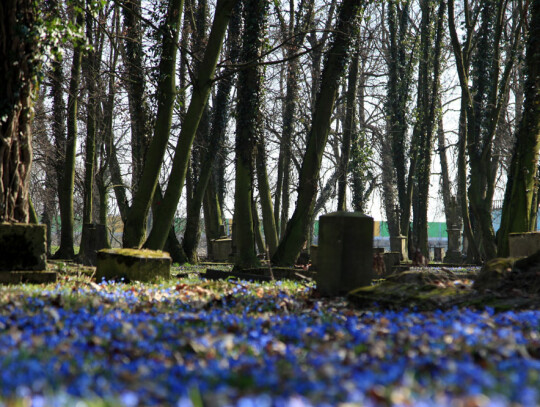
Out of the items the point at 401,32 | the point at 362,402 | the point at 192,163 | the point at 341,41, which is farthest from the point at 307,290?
the point at 401,32

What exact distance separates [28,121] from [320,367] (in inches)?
271

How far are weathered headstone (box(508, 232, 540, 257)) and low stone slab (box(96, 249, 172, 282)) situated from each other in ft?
20.2

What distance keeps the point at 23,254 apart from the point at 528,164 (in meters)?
Result: 9.17

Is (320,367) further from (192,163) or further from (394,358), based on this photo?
(192,163)

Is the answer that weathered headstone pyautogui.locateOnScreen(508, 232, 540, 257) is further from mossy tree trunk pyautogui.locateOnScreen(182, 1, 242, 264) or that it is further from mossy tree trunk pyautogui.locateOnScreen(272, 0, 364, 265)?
mossy tree trunk pyautogui.locateOnScreen(182, 1, 242, 264)

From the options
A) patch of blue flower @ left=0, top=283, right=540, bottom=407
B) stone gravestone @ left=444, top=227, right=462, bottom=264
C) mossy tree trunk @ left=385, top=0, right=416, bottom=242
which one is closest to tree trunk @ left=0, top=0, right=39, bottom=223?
patch of blue flower @ left=0, top=283, right=540, bottom=407

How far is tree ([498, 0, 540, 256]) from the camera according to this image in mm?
10977

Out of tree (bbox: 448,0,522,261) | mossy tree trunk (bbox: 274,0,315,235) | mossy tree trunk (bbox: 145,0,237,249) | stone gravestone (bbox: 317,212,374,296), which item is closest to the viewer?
stone gravestone (bbox: 317,212,374,296)

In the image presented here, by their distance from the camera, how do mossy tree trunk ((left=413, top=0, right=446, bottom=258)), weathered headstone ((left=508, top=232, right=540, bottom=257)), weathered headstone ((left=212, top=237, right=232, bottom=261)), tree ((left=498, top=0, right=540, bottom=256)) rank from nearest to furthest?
weathered headstone ((left=508, top=232, right=540, bottom=257)) → tree ((left=498, top=0, right=540, bottom=256)) → weathered headstone ((left=212, top=237, right=232, bottom=261)) → mossy tree trunk ((left=413, top=0, right=446, bottom=258))

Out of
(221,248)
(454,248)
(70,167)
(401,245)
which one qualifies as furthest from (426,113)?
(70,167)

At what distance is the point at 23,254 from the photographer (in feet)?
24.5

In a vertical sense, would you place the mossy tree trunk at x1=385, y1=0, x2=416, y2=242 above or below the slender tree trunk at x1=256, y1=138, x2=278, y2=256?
above

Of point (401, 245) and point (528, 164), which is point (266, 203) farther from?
point (528, 164)

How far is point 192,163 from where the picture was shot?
22.2 m
